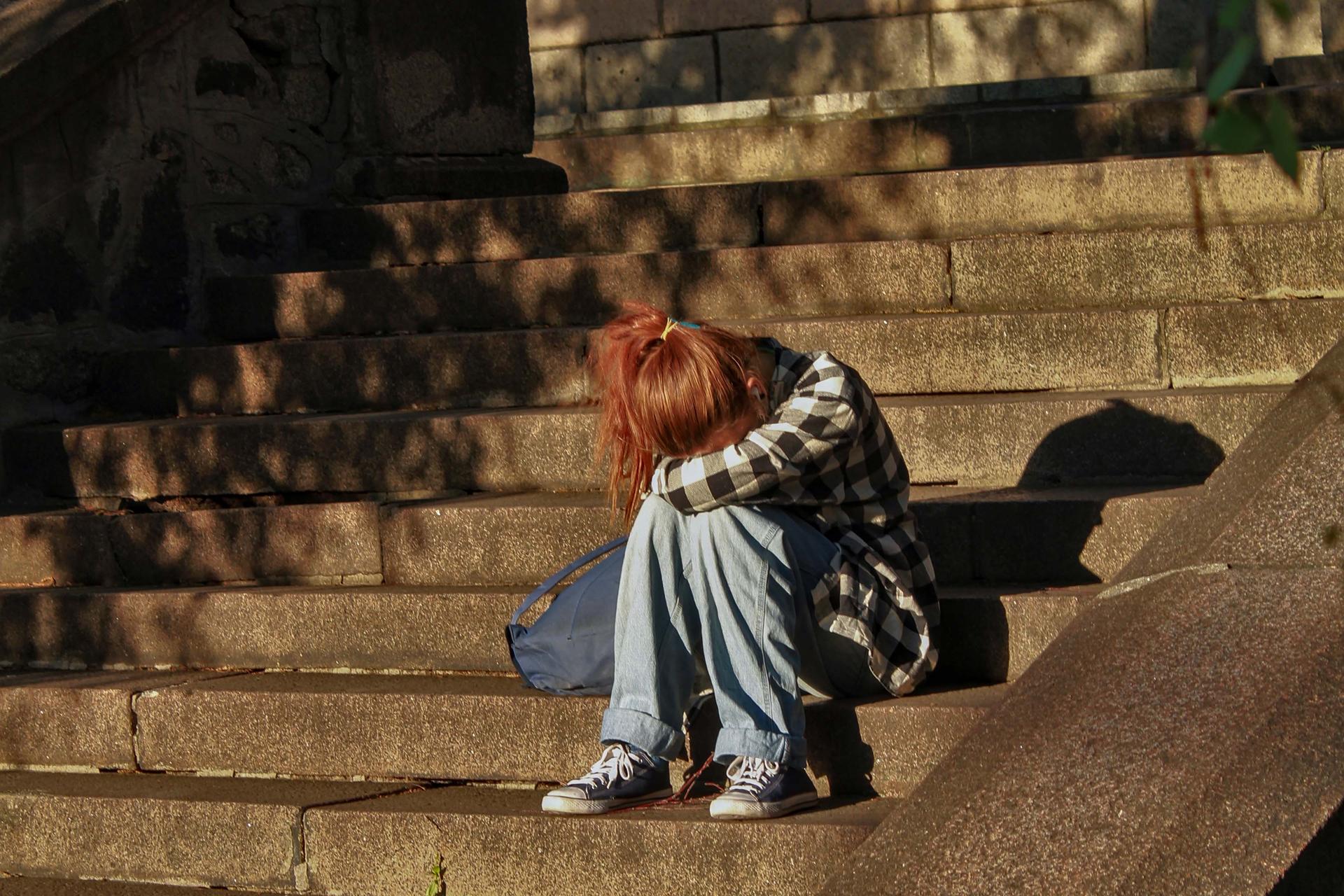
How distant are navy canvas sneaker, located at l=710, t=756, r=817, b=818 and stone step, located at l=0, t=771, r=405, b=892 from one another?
748 mm

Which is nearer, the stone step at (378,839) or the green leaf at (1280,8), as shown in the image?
the green leaf at (1280,8)

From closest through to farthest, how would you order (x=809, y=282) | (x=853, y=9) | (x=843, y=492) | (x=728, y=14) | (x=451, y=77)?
(x=843, y=492), (x=809, y=282), (x=451, y=77), (x=853, y=9), (x=728, y=14)

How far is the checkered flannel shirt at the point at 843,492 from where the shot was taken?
3.40 m

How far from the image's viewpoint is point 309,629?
4352mm

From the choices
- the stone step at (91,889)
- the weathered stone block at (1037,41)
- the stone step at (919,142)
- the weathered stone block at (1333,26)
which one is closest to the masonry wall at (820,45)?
the weathered stone block at (1037,41)

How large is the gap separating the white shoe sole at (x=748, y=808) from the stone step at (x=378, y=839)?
0.07ft

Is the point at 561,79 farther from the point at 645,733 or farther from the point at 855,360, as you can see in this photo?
the point at 645,733

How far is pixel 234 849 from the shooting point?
378cm

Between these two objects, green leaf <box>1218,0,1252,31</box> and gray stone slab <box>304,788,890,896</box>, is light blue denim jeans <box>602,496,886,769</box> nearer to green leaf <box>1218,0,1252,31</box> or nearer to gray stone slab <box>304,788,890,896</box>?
gray stone slab <box>304,788,890,896</box>

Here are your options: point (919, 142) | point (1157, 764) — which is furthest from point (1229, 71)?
point (919, 142)

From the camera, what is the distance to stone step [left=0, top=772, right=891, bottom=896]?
3299mm

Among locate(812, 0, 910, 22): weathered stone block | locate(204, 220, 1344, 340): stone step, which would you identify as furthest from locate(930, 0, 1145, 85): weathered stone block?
locate(204, 220, 1344, 340): stone step

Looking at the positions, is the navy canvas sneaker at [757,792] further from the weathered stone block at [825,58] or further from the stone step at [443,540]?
the weathered stone block at [825,58]

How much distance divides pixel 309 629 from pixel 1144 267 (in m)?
2.49
